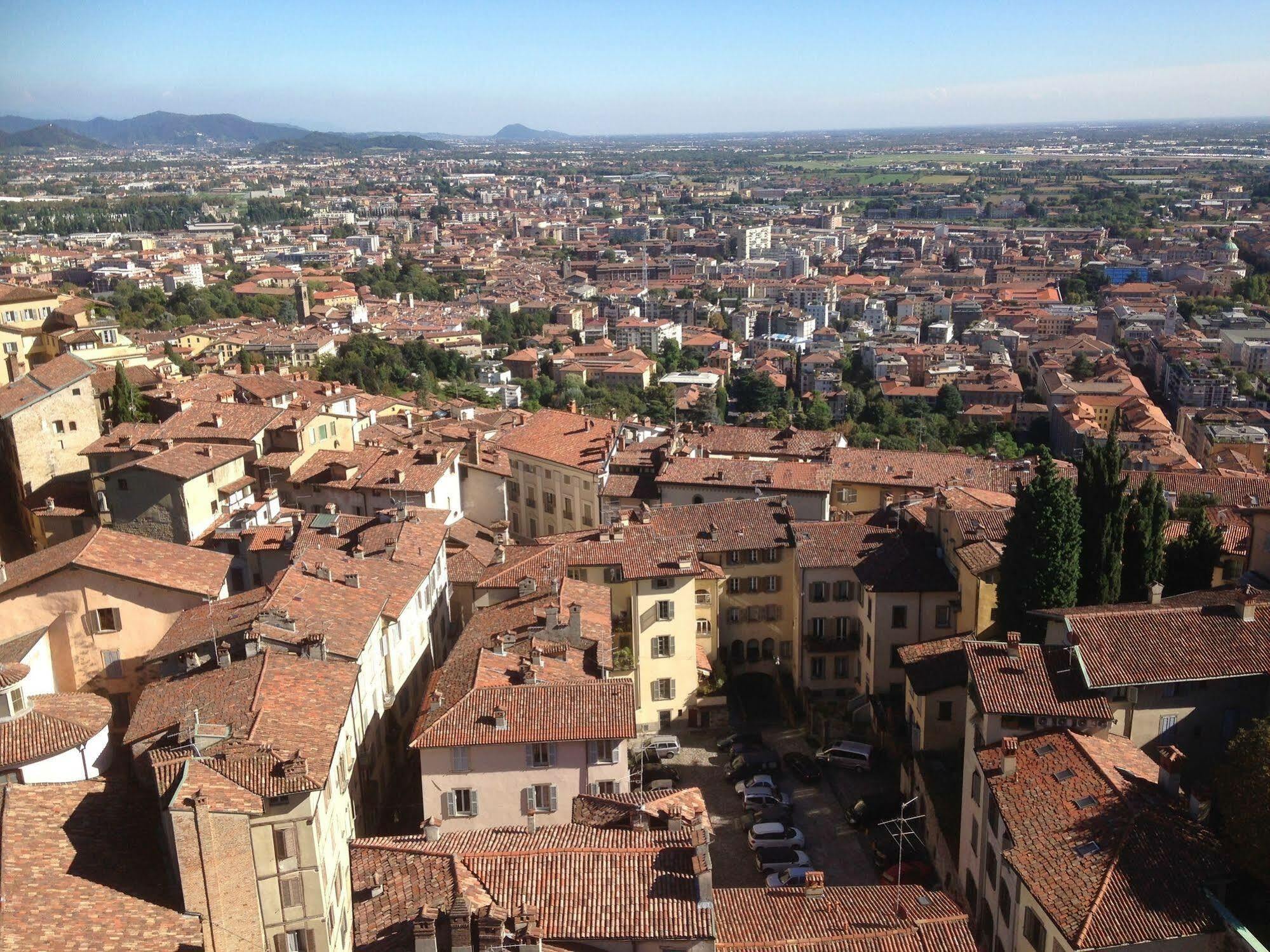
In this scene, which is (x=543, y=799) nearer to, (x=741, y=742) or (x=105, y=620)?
(x=741, y=742)

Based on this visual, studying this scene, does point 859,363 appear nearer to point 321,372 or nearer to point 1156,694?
point 321,372

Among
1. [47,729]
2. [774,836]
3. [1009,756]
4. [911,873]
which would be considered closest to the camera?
[47,729]

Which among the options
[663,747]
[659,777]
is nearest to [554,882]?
[659,777]

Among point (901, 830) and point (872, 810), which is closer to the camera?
point (901, 830)

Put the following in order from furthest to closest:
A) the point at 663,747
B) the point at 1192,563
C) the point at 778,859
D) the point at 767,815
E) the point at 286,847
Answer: the point at 663,747
the point at 1192,563
the point at 767,815
the point at 778,859
the point at 286,847

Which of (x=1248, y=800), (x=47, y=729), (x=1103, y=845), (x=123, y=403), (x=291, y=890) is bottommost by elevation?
(x=291, y=890)

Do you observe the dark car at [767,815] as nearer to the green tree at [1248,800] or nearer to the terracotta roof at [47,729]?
the green tree at [1248,800]

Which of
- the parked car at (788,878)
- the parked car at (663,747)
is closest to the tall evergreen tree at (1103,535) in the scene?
the parked car at (788,878)
